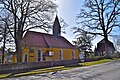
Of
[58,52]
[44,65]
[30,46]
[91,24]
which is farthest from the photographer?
[58,52]

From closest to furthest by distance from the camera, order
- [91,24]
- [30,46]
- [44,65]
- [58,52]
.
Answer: [44,65]
[30,46]
[91,24]
[58,52]

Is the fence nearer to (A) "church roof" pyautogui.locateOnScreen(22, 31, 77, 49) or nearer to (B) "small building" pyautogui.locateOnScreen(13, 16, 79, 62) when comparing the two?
(B) "small building" pyautogui.locateOnScreen(13, 16, 79, 62)

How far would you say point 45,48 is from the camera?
5372 centimetres

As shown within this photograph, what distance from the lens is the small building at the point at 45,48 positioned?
50219 mm

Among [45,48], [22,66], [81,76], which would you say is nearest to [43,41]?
[45,48]

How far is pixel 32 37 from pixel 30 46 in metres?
4.35

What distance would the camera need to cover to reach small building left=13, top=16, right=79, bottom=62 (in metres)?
50.2

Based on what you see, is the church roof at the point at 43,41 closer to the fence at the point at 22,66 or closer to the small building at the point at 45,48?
the small building at the point at 45,48

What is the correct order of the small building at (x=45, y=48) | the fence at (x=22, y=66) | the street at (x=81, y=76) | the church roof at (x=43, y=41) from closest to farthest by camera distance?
the street at (x=81, y=76) < the fence at (x=22, y=66) < the small building at (x=45, y=48) < the church roof at (x=43, y=41)

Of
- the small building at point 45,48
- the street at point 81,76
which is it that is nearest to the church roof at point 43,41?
the small building at point 45,48

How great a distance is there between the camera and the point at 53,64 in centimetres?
3781

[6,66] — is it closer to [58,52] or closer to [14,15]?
[14,15]

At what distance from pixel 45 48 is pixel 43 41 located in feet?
8.40

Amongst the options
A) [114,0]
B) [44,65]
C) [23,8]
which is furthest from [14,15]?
[114,0]
